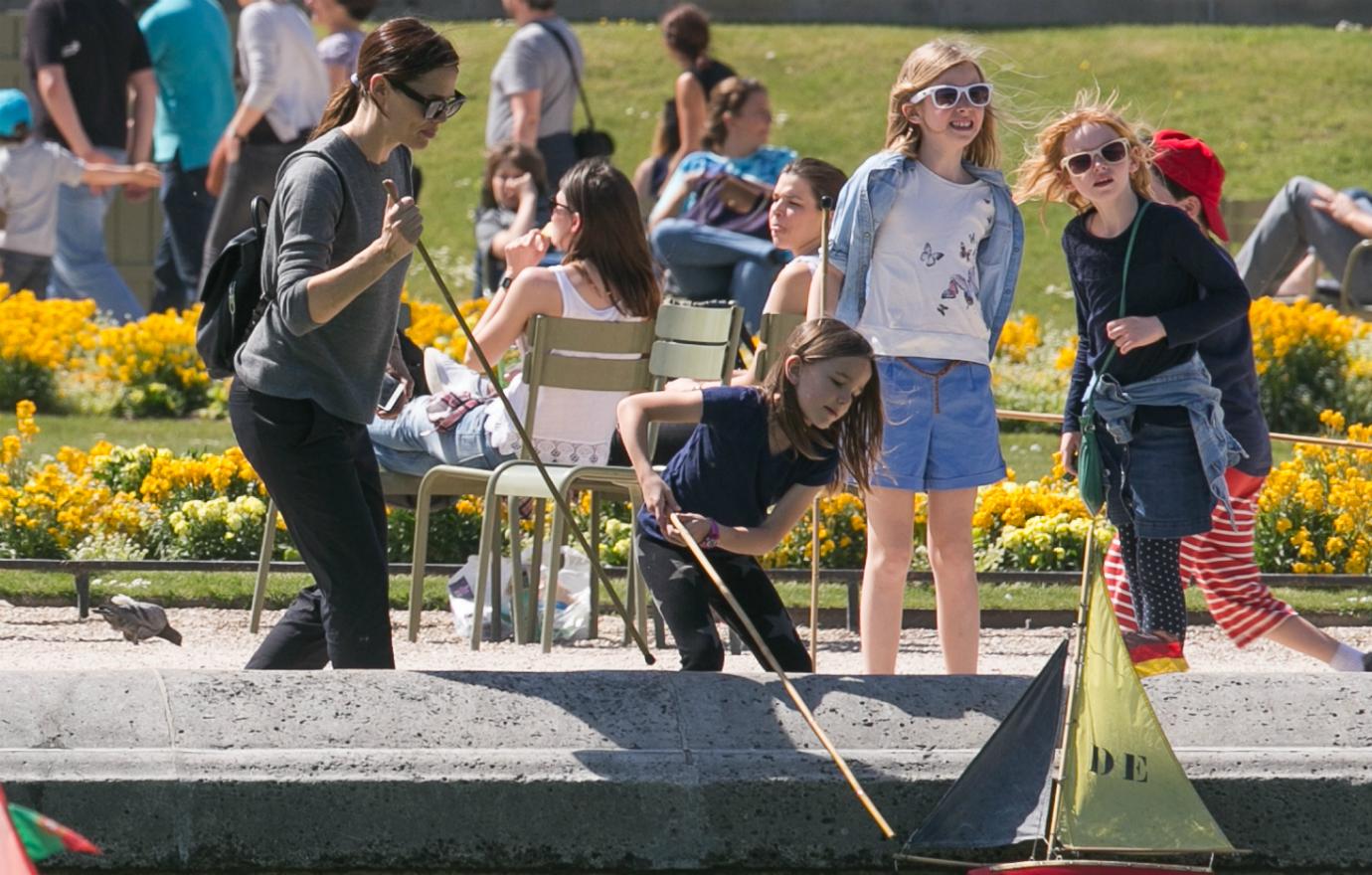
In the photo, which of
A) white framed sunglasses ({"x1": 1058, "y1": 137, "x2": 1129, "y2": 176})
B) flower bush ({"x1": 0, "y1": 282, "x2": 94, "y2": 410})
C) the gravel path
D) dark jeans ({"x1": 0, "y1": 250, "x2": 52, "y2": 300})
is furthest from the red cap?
dark jeans ({"x1": 0, "y1": 250, "x2": 52, "y2": 300})

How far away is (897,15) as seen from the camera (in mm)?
26188

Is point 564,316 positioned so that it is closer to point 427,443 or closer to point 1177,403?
point 427,443

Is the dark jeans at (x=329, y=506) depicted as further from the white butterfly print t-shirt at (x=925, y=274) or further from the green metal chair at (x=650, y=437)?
the green metal chair at (x=650, y=437)

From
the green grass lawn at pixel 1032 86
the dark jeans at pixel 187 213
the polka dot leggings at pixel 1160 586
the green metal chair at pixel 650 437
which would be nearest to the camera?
the polka dot leggings at pixel 1160 586

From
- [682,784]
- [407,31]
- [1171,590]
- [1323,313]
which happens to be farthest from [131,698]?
[1323,313]

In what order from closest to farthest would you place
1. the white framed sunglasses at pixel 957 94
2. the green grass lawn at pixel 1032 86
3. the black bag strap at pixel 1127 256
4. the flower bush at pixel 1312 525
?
the white framed sunglasses at pixel 957 94 → the black bag strap at pixel 1127 256 → the flower bush at pixel 1312 525 → the green grass lawn at pixel 1032 86

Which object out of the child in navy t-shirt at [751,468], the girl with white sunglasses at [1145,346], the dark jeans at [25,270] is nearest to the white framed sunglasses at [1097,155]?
the girl with white sunglasses at [1145,346]

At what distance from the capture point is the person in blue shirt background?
11.7m

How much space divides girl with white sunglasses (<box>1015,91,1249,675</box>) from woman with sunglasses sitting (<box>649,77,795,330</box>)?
447cm

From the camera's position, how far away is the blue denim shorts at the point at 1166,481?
568 centimetres

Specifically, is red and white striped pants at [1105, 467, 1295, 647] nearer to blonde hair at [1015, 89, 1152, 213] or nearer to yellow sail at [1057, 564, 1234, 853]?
blonde hair at [1015, 89, 1152, 213]

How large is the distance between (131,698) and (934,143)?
2192mm

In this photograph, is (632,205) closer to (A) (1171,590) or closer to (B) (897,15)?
(A) (1171,590)

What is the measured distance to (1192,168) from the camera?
242 inches
